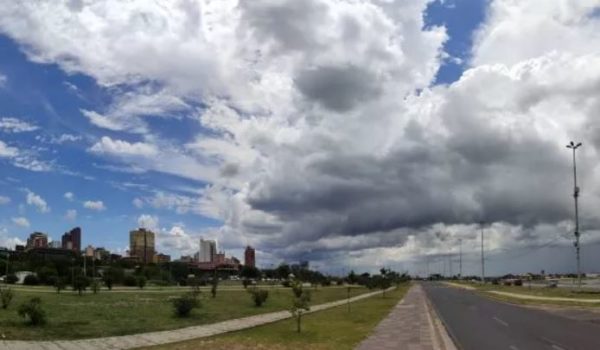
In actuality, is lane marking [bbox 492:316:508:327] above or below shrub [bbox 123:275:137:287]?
above

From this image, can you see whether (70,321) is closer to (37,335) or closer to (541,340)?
(37,335)

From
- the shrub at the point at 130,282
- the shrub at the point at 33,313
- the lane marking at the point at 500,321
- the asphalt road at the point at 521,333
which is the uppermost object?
the shrub at the point at 33,313

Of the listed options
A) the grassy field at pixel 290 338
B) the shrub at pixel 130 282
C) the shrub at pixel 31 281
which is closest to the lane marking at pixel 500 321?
the grassy field at pixel 290 338

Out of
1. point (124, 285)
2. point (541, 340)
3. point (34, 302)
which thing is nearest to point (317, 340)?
point (541, 340)

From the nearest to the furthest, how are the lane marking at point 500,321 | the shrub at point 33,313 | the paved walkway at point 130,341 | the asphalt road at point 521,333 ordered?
the paved walkway at point 130,341, the asphalt road at point 521,333, the shrub at point 33,313, the lane marking at point 500,321

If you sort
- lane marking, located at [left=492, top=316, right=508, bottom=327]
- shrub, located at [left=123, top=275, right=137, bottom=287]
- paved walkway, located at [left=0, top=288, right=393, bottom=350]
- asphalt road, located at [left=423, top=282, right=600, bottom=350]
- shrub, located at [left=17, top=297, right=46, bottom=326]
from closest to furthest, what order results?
paved walkway, located at [left=0, top=288, right=393, bottom=350], asphalt road, located at [left=423, top=282, right=600, bottom=350], shrub, located at [left=17, top=297, right=46, bottom=326], lane marking, located at [left=492, top=316, right=508, bottom=327], shrub, located at [left=123, top=275, right=137, bottom=287]

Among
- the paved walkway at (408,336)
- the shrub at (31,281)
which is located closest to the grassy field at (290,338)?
the paved walkway at (408,336)

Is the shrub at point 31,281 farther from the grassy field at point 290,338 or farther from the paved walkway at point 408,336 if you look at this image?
the paved walkway at point 408,336

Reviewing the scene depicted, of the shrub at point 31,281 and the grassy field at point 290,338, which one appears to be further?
the shrub at point 31,281

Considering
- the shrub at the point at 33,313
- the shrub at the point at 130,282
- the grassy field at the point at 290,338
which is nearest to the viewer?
the grassy field at the point at 290,338

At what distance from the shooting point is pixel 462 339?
25.0m

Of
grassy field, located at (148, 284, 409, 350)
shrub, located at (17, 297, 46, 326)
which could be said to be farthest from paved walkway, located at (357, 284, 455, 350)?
shrub, located at (17, 297, 46, 326)

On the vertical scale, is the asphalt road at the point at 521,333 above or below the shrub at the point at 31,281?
above

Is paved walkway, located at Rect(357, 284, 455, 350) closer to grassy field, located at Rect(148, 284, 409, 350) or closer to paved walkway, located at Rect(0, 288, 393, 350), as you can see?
grassy field, located at Rect(148, 284, 409, 350)
